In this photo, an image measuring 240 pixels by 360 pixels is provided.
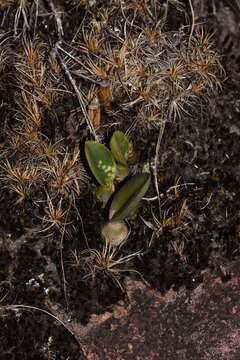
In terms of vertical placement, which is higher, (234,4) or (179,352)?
(234,4)

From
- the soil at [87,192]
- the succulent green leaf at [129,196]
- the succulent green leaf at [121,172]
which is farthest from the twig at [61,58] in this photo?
the succulent green leaf at [129,196]

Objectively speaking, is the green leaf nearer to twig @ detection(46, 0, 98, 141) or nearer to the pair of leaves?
the pair of leaves

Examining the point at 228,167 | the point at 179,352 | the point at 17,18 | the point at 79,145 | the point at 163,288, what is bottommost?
the point at 179,352

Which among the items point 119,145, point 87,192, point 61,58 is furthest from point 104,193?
point 61,58

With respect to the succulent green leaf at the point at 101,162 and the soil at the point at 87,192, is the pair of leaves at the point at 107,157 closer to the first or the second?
the succulent green leaf at the point at 101,162

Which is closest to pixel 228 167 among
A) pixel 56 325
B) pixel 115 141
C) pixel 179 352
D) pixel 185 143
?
pixel 185 143

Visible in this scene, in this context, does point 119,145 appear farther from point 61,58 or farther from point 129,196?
point 61,58

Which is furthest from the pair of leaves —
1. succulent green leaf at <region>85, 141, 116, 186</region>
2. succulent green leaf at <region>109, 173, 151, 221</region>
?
succulent green leaf at <region>109, 173, 151, 221</region>

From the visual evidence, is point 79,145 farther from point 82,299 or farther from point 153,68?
point 82,299
